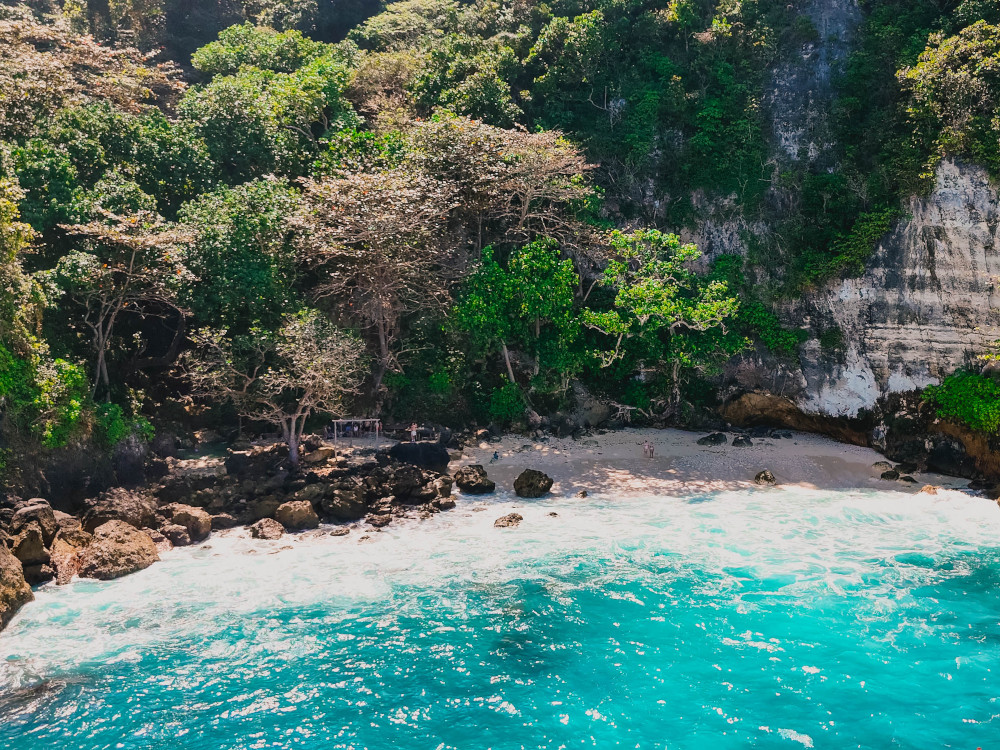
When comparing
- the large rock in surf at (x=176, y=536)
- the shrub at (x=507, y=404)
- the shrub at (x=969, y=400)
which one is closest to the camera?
the large rock in surf at (x=176, y=536)

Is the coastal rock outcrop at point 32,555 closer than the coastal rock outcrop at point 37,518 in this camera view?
Yes

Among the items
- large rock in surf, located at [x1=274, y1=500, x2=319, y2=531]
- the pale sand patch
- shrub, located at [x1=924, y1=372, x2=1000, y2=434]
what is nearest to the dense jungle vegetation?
the pale sand patch

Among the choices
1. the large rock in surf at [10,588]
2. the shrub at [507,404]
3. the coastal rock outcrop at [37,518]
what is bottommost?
the large rock in surf at [10,588]

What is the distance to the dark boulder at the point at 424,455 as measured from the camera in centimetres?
2406

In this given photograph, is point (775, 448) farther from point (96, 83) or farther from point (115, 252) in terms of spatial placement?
point (96, 83)

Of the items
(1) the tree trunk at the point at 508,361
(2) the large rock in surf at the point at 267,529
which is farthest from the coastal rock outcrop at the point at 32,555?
(1) the tree trunk at the point at 508,361

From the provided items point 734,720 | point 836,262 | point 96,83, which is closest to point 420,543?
point 734,720

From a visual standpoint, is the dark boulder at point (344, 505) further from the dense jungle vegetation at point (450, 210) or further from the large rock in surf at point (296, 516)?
the dense jungle vegetation at point (450, 210)

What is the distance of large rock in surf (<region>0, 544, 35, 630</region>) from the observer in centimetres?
1555

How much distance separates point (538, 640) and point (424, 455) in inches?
397

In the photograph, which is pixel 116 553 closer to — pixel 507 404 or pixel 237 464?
pixel 237 464

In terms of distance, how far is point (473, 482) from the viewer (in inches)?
910

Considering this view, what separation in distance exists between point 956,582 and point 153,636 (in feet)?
56.4

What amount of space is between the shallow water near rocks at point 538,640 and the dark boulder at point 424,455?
3.53 m
